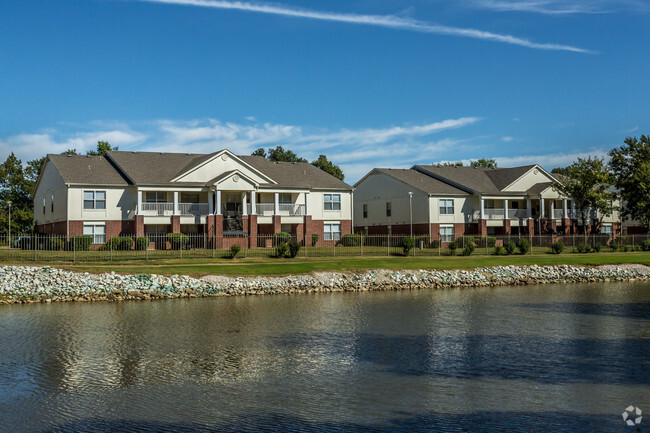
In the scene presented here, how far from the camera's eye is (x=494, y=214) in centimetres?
6656

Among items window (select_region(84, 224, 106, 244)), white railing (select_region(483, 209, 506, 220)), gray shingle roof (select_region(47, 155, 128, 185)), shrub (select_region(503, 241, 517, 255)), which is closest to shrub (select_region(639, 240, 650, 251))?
white railing (select_region(483, 209, 506, 220))

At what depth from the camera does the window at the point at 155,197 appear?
55.3 m

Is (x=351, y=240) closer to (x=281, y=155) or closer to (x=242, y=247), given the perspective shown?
(x=242, y=247)

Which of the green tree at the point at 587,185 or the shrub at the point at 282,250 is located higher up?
the green tree at the point at 587,185

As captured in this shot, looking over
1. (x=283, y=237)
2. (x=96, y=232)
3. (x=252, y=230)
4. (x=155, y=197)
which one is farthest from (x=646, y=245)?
(x=96, y=232)

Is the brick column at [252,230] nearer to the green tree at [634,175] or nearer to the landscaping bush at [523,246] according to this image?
the landscaping bush at [523,246]

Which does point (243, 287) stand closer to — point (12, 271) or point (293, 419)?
point (12, 271)

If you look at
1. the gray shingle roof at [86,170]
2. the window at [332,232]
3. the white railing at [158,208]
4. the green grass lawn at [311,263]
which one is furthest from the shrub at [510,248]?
the gray shingle roof at [86,170]

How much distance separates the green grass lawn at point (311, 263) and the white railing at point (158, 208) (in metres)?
13.2

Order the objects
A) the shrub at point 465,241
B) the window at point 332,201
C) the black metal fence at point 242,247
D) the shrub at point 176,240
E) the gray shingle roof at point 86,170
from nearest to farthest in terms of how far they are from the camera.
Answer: the black metal fence at point 242,247 → the shrub at point 176,240 → the gray shingle roof at point 86,170 → the shrub at point 465,241 → the window at point 332,201

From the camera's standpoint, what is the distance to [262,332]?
21.6 metres

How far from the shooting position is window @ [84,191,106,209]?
52.6 m

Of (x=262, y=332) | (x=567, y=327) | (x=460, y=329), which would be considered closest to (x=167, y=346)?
(x=262, y=332)

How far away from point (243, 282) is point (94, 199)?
23371mm
